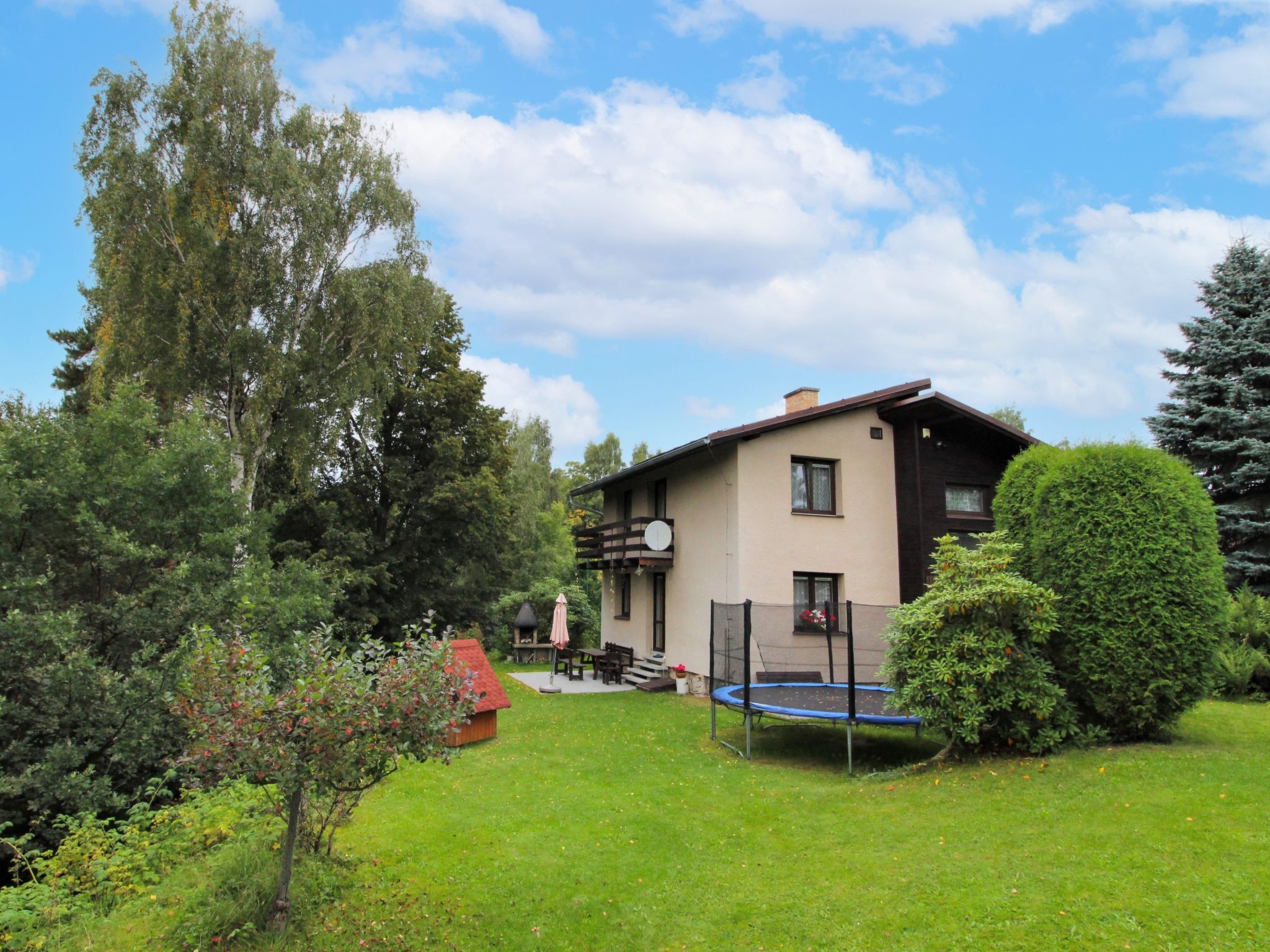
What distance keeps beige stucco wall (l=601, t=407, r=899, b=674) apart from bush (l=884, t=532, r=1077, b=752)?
6.39 meters

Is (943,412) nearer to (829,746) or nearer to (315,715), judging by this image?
(829,746)

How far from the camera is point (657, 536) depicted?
17594 mm

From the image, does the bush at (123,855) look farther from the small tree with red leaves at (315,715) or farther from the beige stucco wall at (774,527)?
the beige stucco wall at (774,527)

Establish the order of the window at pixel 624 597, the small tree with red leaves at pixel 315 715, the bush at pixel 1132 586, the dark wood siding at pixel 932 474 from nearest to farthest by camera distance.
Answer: the small tree with red leaves at pixel 315 715
the bush at pixel 1132 586
the dark wood siding at pixel 932 474
the window at pixel 624 597

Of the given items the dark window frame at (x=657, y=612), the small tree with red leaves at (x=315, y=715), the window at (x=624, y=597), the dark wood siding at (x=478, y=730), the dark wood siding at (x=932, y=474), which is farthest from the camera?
the window at (x=624, y=597)

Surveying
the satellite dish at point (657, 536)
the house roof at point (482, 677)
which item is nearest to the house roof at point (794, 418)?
the satellite dish at point (657, 536)

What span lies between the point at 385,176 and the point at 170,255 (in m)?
5.17

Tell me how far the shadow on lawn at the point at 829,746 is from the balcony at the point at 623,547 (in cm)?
543

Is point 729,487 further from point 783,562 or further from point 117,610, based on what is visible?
point 117,610

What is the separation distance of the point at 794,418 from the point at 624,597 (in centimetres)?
848

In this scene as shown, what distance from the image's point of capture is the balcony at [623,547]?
17719mm

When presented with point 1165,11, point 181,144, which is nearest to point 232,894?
point 1165,11

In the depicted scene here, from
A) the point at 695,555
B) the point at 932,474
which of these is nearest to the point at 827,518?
the point at 932,474

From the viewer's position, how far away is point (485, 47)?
12172mm
